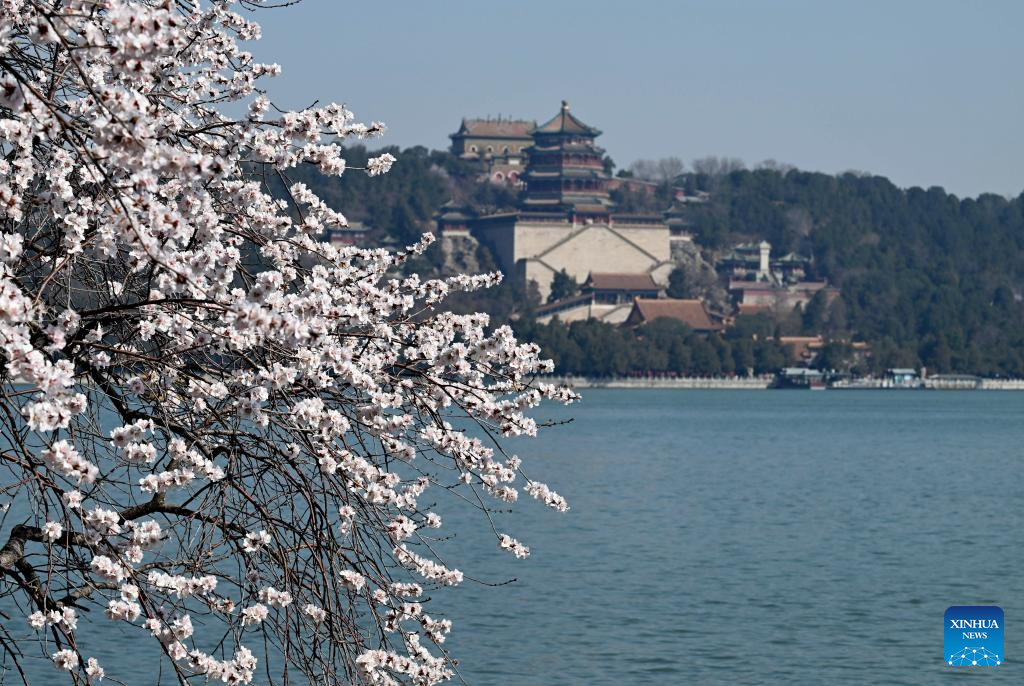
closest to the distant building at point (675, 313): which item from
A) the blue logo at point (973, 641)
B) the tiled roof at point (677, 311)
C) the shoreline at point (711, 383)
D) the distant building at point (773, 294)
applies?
the tiled roof at point (677, 311)

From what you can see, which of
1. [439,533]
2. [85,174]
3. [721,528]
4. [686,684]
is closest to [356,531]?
[85,174]

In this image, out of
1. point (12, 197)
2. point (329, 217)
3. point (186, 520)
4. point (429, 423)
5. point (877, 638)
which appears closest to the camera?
point (12, 197)

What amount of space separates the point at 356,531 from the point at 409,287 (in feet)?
6.21

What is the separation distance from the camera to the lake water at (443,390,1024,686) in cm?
1680

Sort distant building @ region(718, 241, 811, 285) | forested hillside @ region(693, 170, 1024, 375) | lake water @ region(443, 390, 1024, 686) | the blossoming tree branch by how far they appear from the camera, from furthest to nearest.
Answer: distant building @ region(718, 241, 811, 285) < forested hillside @ region(693, 170, 1024, 375) < lake water @ region(443, 390, 1024, 686) < the blossoming tree branch

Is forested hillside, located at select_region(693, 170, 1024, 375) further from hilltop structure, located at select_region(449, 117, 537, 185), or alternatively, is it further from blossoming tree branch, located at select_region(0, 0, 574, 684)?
blossoming tree branch, located at select_region(0, 0, 574, 684)

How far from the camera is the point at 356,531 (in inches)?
251

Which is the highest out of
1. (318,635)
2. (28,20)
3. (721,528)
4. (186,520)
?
(28,20)

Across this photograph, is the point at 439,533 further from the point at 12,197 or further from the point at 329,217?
the point at 12,197

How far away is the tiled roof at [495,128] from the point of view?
6531 inches

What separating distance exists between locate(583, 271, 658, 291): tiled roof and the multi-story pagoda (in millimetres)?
10150

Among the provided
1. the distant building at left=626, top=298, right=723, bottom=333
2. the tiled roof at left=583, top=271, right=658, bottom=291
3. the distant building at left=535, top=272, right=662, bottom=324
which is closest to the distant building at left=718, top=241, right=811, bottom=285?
the tiled roof at left=583, top=271, right=658, bottom=291

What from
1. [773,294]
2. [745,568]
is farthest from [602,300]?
[745,568]

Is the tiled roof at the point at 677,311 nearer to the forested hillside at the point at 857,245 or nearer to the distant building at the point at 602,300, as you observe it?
the distant building at the point at 602,300
